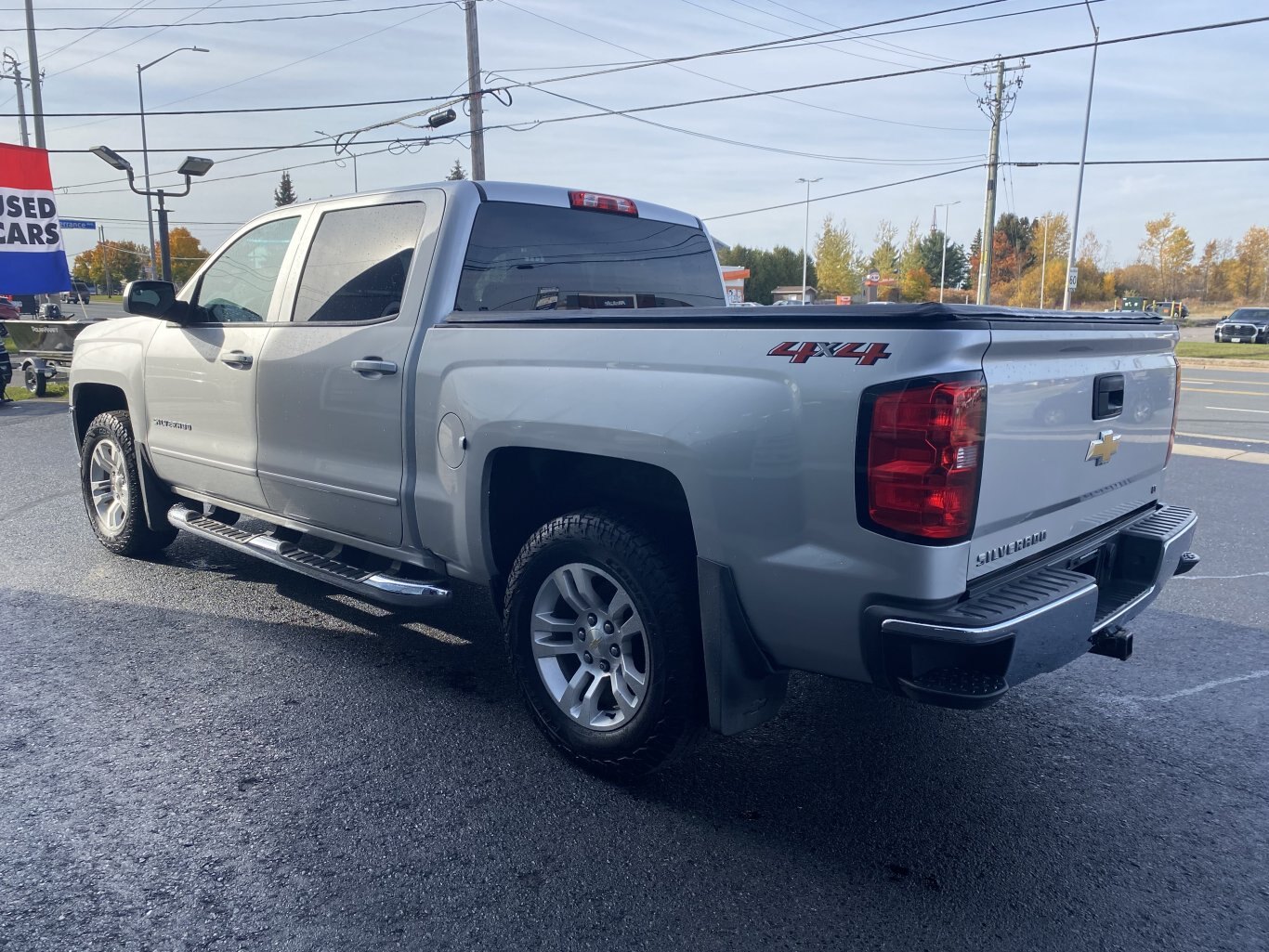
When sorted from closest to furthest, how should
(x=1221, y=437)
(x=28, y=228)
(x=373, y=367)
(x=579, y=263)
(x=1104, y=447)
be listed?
(x=1104, y=447) < (x=373, y=367) < (x=579, y=263) < (x=1221, y=437) < (x=28, y=228)

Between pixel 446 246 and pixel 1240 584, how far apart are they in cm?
487

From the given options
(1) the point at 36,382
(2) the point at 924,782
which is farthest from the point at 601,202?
(1) the point at 36,382

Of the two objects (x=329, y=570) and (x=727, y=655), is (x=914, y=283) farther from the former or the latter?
(x=727, y=655)

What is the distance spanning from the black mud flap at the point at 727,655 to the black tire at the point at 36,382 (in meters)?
17.0

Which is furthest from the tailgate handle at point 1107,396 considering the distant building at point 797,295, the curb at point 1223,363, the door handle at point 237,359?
the curb at point 1223,363

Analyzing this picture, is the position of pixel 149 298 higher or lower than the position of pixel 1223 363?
higher

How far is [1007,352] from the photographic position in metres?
2.68

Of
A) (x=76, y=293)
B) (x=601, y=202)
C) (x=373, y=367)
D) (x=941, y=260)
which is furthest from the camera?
(x=941, y=260)

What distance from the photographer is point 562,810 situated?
10.4 feet

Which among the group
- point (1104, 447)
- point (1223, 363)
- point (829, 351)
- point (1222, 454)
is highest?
point (829, 351)

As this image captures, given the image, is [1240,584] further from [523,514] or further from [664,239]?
[523,514]

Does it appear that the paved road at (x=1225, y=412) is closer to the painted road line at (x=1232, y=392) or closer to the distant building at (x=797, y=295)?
the painted road line at (x=1232, y=392)

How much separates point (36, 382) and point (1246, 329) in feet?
144

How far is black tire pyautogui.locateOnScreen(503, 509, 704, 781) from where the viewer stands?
3.06 metres
